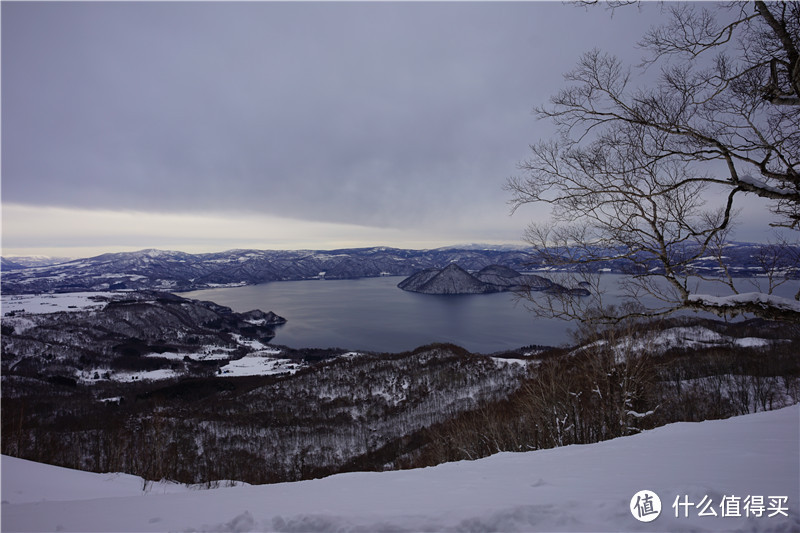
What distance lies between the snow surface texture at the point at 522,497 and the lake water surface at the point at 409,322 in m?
56.5

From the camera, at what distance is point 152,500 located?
4.30 m

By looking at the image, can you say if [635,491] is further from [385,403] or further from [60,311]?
[60,311]

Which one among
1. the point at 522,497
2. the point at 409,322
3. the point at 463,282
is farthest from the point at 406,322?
the point at 522,497

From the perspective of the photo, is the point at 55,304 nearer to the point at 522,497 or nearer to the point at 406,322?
the point at 406,322

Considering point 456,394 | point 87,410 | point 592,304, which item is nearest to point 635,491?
point 592,304

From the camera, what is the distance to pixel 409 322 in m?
108

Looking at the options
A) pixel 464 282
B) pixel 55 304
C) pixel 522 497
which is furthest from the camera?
pixel 464 282

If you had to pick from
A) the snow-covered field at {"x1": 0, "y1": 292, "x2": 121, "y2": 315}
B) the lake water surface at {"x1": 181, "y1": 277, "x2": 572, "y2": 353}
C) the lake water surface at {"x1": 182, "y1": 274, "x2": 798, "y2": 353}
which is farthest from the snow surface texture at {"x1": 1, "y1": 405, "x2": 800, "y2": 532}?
the snow-covered field at {"x1": 0, "y1": 292, "x2": 121, "y2": 315}

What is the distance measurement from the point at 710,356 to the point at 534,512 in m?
62.3

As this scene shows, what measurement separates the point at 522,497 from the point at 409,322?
106317mm

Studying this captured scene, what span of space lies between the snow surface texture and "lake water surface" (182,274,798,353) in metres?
56.5

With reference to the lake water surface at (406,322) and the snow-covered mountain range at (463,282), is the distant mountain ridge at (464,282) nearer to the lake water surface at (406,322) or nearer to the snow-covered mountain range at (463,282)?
the snow-covered mountain range at (463,282)

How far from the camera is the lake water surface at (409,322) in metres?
83.9

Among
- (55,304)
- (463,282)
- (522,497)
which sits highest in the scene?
(522,497)
